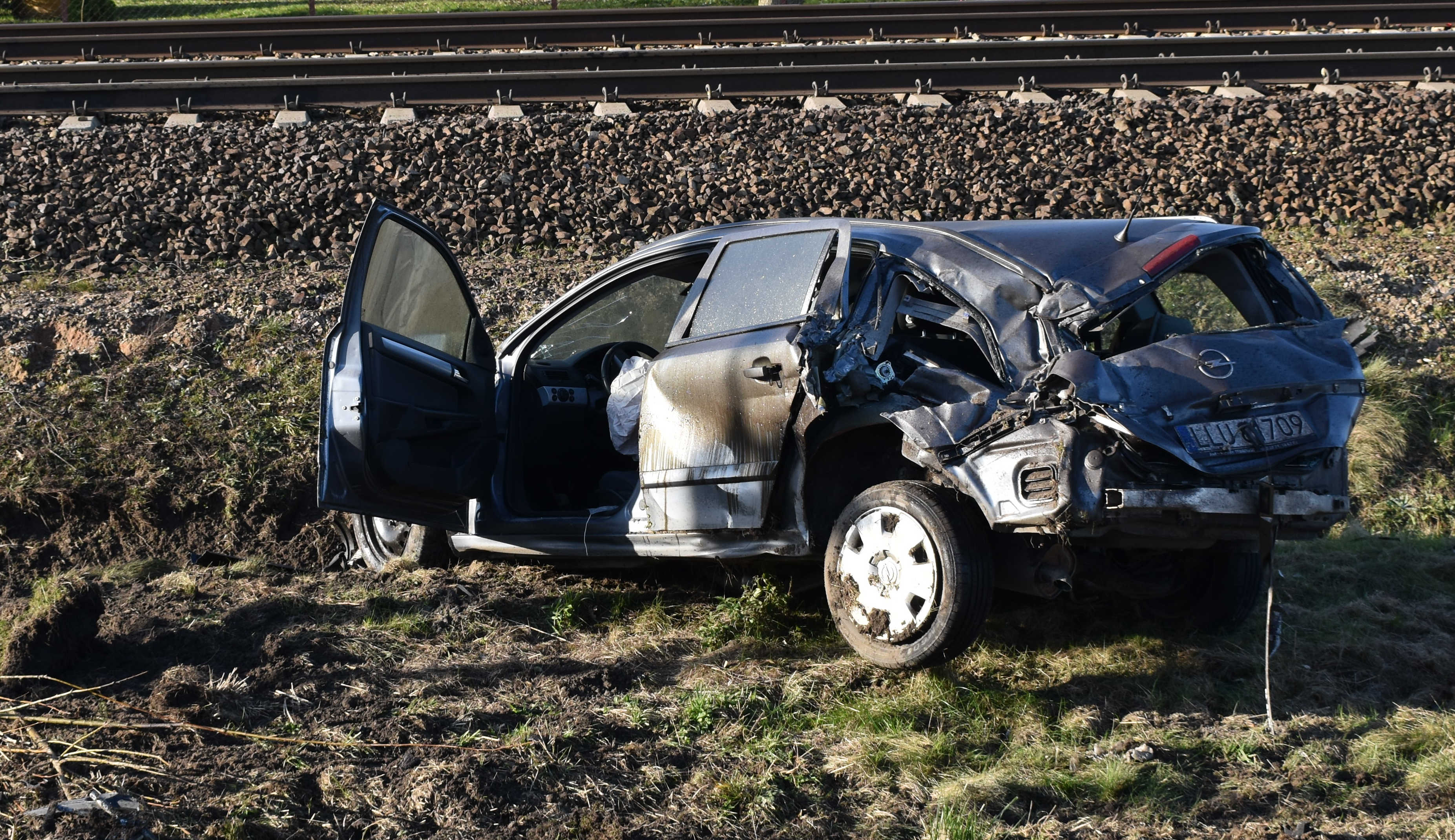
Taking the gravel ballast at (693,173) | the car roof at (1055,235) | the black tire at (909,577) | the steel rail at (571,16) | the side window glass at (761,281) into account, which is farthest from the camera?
the steel rail at (571,16)

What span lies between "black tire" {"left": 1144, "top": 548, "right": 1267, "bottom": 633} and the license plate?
0.86m

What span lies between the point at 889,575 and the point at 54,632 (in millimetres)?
2961

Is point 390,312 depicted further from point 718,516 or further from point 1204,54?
point 1204,54

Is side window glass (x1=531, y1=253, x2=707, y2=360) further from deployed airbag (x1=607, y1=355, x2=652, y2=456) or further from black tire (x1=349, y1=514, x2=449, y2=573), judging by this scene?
black tire (x1=349, y1=514, x2=449, y2=573)

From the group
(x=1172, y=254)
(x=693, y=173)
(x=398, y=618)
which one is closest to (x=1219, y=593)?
(x=1172, y=254)

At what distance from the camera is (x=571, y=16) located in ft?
43.1

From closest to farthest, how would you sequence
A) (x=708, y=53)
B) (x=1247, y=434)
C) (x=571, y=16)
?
(x=1247, y=434)
(x=708, y=53)
(x=571, y=16)

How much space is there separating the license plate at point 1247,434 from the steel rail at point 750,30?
9.24 m

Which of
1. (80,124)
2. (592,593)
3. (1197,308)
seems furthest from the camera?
(80,124)

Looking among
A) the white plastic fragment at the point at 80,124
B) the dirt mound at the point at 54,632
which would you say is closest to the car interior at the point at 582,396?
the dirt mound at the point at 54,632

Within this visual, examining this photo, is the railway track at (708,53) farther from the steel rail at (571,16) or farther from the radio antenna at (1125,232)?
the radio antenna at (1125,232)

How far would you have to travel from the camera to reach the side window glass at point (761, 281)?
460cm

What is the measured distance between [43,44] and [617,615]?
10.1m

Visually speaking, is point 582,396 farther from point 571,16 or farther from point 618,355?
point 571,16
